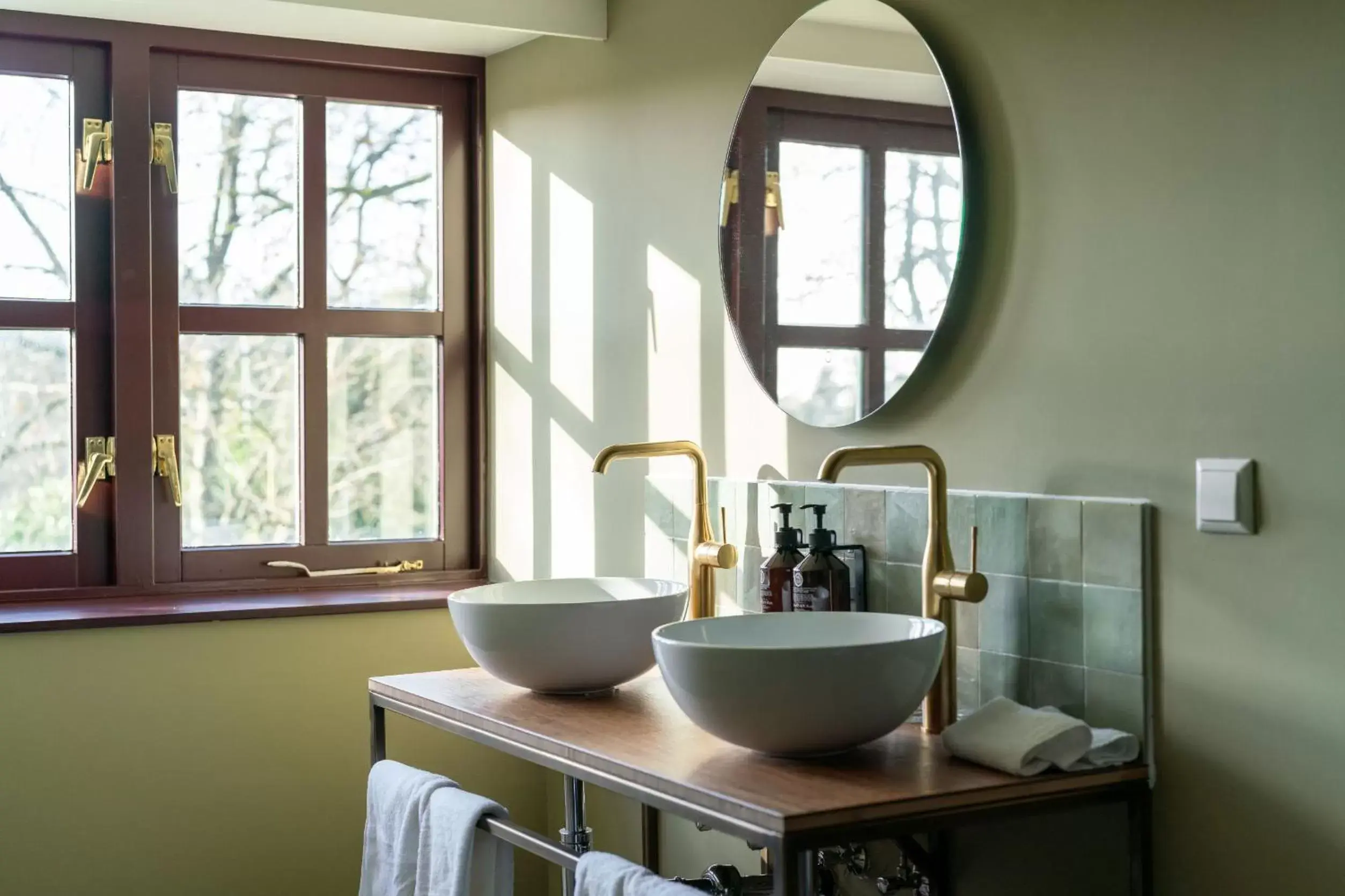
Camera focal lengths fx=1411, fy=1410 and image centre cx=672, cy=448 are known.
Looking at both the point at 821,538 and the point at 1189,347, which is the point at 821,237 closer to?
the point at 821,538

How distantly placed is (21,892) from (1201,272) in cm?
223

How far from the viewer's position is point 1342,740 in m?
1.44

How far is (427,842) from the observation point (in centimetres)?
200

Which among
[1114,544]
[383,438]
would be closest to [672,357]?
[383,438]

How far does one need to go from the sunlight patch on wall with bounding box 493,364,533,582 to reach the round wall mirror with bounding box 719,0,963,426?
30.3 inches

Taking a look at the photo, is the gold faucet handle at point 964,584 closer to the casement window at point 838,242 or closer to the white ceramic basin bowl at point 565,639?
the casement window at point 838,242

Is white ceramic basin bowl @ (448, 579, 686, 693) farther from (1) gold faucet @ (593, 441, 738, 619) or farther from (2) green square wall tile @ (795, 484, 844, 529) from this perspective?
(2) green square wall tile @ (795, 484, 844, 529)

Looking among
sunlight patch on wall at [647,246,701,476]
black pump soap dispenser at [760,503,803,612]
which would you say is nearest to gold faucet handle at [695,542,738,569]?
black pump soap dispenser at [760,503,803,612]

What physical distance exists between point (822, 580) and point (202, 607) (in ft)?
4.44

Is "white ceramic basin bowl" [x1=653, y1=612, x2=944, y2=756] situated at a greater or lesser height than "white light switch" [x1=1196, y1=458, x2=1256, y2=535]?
lesser

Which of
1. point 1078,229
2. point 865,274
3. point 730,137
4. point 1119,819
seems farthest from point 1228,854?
point 730,137

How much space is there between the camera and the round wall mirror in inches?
75.6

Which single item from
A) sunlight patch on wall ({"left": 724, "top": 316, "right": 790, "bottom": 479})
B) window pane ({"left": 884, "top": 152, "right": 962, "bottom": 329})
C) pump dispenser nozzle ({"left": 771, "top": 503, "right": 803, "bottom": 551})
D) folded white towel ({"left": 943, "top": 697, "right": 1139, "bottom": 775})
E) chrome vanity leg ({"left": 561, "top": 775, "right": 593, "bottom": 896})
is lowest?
chrome vanity leg ({"left": 561, "top": 775, "right": 593, "bottom": 896})

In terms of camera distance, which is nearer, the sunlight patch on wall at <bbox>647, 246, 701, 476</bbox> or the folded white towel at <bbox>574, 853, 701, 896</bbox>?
the folded white towel at <bbox>574, 853, 701, 896</bbox>
